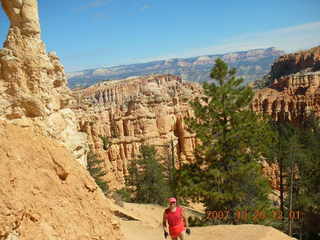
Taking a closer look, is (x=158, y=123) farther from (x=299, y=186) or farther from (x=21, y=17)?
(x=21, y=17)

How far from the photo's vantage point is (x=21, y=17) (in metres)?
7.85

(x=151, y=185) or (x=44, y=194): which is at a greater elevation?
(x=44, y=194)

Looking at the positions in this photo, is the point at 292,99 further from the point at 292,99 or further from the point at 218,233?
the point at 218,233

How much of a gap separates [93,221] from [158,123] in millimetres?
34012

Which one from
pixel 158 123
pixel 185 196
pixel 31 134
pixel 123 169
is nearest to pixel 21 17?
pixel 31 134

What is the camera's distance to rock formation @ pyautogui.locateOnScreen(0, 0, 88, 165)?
7309mm

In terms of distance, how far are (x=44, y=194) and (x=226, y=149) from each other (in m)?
9.48

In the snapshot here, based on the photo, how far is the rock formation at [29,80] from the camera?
7309 mm

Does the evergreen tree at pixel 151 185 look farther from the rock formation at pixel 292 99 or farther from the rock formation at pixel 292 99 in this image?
the rock formation at pixel 292 99

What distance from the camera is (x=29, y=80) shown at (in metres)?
7.57

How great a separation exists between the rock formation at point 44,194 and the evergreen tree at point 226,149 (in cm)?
712
